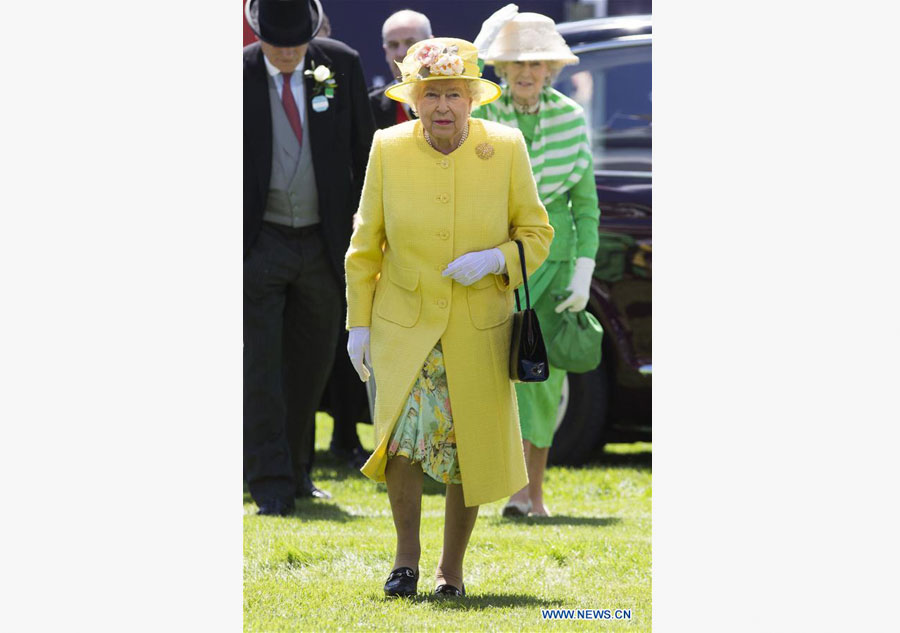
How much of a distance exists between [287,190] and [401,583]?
220 centimetres

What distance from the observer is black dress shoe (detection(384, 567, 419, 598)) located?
5.80 meters

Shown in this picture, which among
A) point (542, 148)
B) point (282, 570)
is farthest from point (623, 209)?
point (282, 570)

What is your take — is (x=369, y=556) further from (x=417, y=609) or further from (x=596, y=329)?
(x=596, y=329)

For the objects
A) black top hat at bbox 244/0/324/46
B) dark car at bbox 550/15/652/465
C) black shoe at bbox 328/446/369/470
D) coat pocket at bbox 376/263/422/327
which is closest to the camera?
coat pocket at bbox 376/263/422/327

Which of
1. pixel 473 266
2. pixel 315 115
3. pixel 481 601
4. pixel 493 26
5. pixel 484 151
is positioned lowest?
pixel 481 601

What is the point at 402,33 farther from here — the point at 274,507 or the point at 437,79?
the point at 274,507

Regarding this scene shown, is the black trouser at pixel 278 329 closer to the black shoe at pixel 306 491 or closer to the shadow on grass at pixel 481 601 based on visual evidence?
the black shoe at pixel 306 491

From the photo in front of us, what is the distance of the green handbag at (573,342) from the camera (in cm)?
719

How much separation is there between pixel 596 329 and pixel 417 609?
203cm

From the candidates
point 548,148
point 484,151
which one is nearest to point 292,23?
point 548,148

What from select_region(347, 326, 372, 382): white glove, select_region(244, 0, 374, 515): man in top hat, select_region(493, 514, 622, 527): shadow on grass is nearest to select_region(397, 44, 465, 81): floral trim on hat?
select_region(347, 326, 372, 382): white glove

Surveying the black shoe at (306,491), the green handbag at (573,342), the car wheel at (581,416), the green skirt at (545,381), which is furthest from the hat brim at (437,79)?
the car wheel at (581,416)

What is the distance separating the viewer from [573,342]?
7.19 m

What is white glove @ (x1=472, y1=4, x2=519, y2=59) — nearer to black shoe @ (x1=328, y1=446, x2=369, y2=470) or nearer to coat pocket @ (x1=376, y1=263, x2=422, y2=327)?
coat pocket @ (x1=376, y1=263, x2=422, y2=327)
